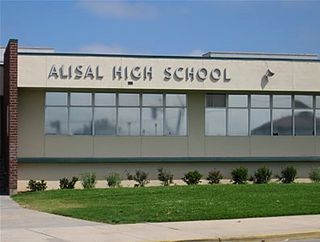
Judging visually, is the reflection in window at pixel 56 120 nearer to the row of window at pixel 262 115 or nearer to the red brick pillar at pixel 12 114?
the red brick pillar at pixel 12 114

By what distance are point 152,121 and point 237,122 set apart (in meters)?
→ 4.13

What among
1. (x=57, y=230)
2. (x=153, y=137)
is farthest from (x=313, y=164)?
(x=57, y=230)

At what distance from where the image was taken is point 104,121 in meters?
29.5

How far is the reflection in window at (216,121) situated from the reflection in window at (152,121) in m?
2.29

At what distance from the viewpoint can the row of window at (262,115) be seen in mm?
30609

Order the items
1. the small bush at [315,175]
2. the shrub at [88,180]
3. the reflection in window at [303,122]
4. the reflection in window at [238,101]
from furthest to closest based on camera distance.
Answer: the reflection in window at [303,122]
the reflection in window at [238,101]
the small bush at [315,175]
the shrub at [88,180]

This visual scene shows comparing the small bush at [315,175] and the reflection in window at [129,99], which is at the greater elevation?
the reflection in window at [129,99]

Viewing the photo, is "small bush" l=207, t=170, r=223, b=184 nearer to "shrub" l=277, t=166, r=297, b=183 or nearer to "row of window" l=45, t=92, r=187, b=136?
"row of window" l=45, t=92, r=187, b=136

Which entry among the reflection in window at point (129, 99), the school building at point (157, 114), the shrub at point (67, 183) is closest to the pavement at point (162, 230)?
the shrub at point (67, 183)

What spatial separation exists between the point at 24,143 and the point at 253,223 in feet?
51.5

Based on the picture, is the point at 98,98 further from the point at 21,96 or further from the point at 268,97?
the point at 268,97

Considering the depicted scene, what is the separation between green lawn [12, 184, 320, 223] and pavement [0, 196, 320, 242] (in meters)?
0.82

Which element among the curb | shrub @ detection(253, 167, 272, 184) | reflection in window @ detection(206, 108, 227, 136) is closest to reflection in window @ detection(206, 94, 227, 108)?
reflection in window @ detection(206, 108, 227, 136)

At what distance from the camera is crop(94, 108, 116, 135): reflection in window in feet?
96.4
